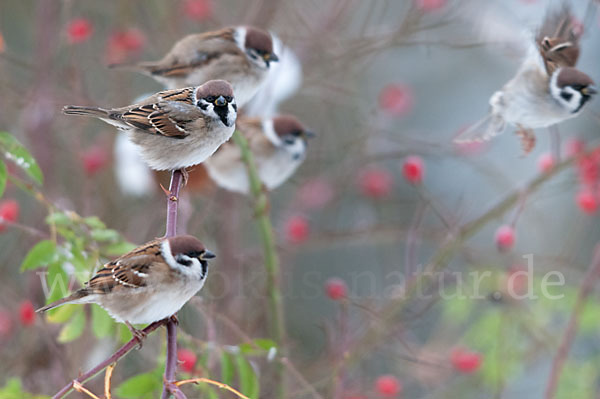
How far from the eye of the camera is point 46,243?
1.86 metres

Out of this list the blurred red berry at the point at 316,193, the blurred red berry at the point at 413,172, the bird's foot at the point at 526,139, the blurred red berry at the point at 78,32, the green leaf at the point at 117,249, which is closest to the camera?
the green leaf at the point at 117,249

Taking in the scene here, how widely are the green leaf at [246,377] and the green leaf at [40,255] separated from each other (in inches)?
22.2

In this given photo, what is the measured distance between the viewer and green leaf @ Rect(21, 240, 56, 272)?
5.95ft

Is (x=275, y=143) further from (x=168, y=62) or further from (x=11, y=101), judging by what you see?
(x=11, y=101)

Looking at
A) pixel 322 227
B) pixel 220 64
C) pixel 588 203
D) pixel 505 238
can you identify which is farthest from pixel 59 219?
Result: pixel 322 227

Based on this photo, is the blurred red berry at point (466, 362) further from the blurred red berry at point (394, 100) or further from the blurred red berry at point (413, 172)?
the blurred red berry at point (394, 100)

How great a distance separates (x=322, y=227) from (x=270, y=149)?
129 centimetres

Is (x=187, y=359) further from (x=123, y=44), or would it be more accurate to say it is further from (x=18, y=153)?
(x=123, y=44)

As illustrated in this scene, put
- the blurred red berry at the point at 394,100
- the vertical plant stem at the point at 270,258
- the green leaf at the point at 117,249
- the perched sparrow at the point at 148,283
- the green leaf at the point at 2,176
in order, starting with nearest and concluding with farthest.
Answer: the perched sparrow at the point at 148,283 → the green leaf at the point at 2,176 → the green leaf at the point at 117,249 → the vertical plant stem at the point at 270,258 → the blurred red berry at the point at 394,100

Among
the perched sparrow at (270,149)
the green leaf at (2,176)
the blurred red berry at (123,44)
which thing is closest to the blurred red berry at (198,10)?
the blurred red berry at (123,44)

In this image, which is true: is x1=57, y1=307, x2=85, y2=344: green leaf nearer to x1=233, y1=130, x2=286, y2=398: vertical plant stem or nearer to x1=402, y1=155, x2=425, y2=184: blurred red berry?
x1=233, y1=130, x2=286, y2=398: vertical plant stem

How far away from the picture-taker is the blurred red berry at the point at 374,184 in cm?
420

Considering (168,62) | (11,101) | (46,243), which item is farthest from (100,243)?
(11,101)

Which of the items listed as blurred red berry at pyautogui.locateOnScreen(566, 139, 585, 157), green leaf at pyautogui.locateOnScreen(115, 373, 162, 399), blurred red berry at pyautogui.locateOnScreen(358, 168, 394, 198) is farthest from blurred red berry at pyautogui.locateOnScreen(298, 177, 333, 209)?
green leaf at pyautogui.locateOnScreen(115, 373, 162, 399)
